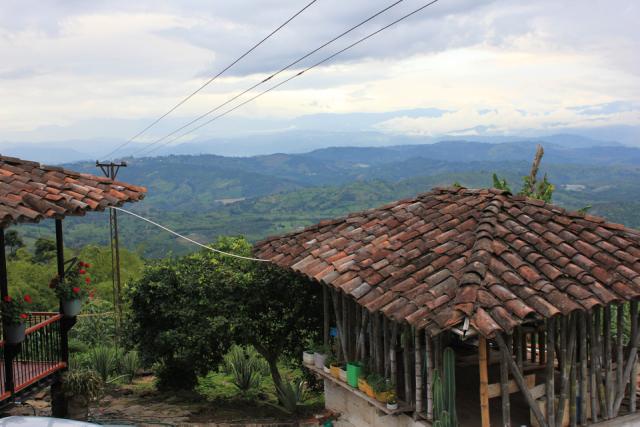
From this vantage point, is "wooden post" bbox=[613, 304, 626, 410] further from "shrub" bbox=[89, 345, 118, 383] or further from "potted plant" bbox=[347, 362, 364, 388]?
"shrub" bbox=[89, 345, 118, 383]

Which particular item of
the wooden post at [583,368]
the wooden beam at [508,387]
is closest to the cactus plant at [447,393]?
the wooden beam at [508,387]

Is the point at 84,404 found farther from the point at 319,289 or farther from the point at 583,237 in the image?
the point at 583,237

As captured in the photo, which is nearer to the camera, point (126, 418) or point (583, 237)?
point (583, 237)

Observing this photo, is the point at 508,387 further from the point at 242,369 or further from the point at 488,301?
the point at 242,369

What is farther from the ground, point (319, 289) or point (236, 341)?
point (319, 289)

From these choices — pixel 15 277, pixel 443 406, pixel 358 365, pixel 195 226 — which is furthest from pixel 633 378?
pixel 195 226

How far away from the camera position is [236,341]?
1291 centimetres

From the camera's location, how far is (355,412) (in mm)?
10023

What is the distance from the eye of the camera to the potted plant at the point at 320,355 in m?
10.6

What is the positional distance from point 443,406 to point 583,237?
2.98 meters

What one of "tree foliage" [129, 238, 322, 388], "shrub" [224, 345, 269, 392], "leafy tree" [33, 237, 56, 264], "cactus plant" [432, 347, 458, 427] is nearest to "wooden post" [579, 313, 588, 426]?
"cactus plant" [432, 347, 458, 427]

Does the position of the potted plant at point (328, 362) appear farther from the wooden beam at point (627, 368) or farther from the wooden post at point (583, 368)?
the wooden beam at point (627, 368)

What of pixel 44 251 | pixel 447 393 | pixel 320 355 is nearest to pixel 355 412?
pixel 320 355

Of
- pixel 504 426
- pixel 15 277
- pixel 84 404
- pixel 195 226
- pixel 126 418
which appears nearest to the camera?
pixel 504 426
